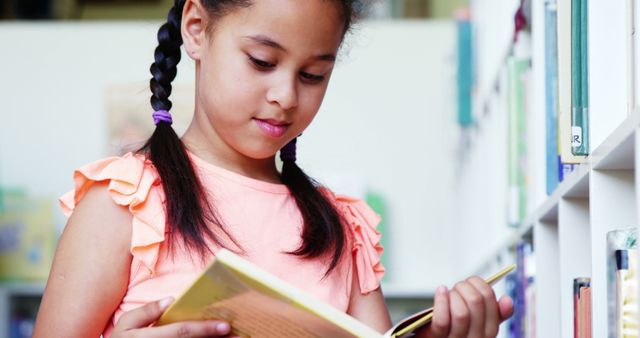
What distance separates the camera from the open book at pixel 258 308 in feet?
2.87

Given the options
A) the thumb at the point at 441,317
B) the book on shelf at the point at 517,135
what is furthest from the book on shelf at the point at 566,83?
the book on shelf at the point at 517,135

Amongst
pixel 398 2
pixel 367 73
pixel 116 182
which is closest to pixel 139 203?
pixel 116 182

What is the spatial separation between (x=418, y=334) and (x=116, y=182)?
36 centimetres

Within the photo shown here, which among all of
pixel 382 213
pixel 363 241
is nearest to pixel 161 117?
pixel 363 241

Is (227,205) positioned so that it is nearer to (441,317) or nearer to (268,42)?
(268,42)

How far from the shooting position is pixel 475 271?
9.62 feet

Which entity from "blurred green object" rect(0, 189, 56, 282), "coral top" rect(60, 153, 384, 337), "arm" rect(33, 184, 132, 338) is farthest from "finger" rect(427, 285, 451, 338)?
"blurred green object" rect(0, 189, 56, 282)

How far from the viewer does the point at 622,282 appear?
984 millimetres

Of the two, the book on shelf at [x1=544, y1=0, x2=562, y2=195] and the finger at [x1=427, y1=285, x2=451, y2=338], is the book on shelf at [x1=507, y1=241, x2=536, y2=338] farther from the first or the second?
the finger at [x1=427, y1=285, x2=451, y2=338]

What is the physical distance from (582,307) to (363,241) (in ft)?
0.90

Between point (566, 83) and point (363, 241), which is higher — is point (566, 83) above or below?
above

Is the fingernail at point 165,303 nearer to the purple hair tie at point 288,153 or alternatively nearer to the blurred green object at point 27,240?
the purple hair tie at point 288,153

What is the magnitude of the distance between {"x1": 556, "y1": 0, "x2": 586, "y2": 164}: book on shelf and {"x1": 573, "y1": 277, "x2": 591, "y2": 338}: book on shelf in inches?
6.1

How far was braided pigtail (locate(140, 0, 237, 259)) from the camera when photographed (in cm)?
116
